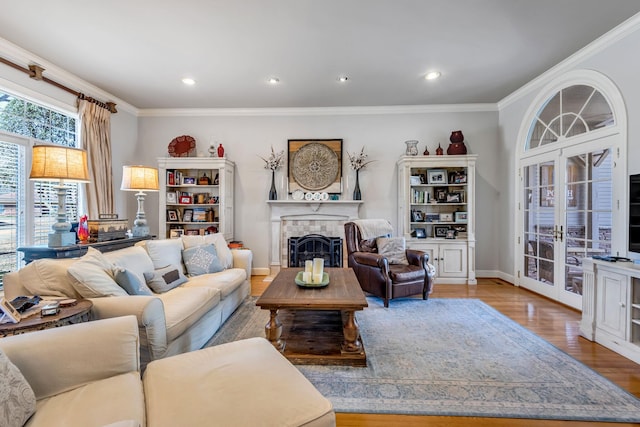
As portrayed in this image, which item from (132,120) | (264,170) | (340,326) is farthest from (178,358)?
(132,120)

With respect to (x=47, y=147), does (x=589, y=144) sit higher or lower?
higher

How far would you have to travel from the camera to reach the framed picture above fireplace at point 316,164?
505cm

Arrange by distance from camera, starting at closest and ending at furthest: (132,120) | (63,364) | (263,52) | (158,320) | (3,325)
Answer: (63,364) → (3,325) → (158,320) → (263,52) → (132,120)

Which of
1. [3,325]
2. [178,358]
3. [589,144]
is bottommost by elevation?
[178,358]

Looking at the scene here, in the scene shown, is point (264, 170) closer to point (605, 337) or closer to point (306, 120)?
point (306, 120)

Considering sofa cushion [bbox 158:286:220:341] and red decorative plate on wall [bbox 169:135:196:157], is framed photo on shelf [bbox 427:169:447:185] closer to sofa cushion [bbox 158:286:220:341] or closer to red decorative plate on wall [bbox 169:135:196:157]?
sofa cushion [bbox 158:286:220:341]

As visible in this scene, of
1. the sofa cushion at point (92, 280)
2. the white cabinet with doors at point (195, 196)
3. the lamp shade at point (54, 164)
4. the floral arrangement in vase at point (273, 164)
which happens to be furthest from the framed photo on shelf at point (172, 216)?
the sofa cushion at point (92, 280)

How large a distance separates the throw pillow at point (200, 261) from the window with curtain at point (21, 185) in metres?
1.80

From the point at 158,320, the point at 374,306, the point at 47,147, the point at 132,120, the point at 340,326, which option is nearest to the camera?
the point at 158,320

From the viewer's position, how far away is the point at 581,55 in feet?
10.8

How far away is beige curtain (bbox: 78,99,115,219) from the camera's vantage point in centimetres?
401

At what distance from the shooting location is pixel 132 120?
5.07 metres

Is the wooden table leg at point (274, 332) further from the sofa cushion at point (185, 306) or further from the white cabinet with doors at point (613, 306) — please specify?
the white cabinet with doors at point (613, 306)

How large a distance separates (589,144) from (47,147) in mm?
5325
